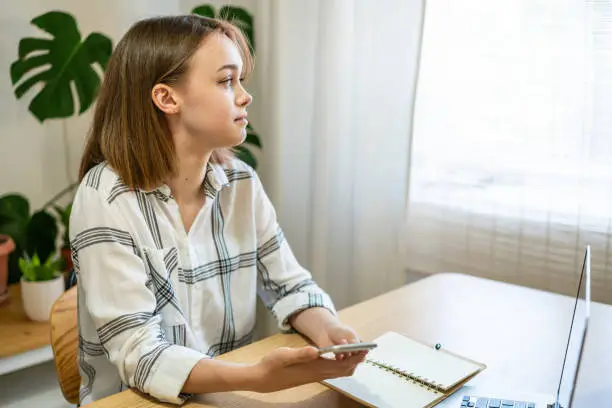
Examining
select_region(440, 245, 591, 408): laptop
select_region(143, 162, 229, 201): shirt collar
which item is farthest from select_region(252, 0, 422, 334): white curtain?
select_region(440, 245, 591, 408): laptop

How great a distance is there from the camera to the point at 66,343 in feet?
3.97

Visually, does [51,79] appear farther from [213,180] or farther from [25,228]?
[213,180]

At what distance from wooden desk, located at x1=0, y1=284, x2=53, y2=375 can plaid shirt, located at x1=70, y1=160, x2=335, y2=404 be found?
677 mm

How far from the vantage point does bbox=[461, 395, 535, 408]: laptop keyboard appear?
0.94 meters

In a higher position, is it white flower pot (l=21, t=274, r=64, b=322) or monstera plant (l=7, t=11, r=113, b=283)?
monstera plant (l=7, t=11, r=113, b=283)

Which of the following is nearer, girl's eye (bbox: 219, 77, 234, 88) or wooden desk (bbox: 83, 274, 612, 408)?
wooden desk (bbox: 83, 274, 612, 408)

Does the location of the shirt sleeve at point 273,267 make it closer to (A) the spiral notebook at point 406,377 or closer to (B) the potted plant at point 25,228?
(A) the spiral notebook at point 406,377

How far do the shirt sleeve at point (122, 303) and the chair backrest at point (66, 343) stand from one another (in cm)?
12

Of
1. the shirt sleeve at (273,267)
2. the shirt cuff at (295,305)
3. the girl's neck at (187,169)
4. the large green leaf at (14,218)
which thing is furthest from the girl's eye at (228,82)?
the large green leaf at (14,218)

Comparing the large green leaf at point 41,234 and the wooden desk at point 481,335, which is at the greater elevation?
the wooden desk at point 481,335

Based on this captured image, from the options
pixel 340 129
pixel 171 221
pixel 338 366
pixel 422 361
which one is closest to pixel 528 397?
pixel 422 361

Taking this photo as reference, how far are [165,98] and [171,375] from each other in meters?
0.48

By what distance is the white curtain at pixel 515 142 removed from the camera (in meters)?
1.63

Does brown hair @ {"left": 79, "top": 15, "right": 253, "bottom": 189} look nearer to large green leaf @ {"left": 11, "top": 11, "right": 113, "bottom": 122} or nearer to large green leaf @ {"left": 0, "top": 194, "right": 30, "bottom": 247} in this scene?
large green leaf @ {"left": 11, "top": 11, "right": 113, "bottom": 122}
